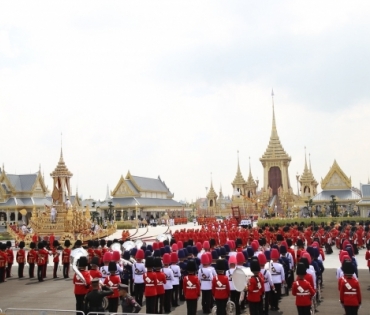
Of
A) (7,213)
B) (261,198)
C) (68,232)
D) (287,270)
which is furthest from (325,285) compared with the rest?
(261,198)

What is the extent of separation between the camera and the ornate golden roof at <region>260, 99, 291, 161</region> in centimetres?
7262

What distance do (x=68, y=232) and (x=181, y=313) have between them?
20234 mm

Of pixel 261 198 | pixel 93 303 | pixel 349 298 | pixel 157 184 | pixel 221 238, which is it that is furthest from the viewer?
pixel 157 184

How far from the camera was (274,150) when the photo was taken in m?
73.6

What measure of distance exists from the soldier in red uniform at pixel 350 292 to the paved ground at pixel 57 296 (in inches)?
88.3

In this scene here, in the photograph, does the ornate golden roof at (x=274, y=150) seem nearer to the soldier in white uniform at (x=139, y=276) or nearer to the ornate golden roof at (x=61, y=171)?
the ornate golden roof at (x=61, y=171)

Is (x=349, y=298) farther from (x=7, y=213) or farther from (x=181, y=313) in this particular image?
(x=7, y=213)

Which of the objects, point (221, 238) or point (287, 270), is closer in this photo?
point (287, 270)

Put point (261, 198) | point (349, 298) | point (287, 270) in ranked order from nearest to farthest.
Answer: point (349, 298)
point (287, 270)
point (261, 198)

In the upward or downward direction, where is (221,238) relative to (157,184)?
downward

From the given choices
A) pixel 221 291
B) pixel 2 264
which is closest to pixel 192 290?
pixel 221 291

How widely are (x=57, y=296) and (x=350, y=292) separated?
343 inches

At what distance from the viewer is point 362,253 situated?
2450 cm

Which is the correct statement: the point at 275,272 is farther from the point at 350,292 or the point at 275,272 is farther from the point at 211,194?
the point at 211,194
